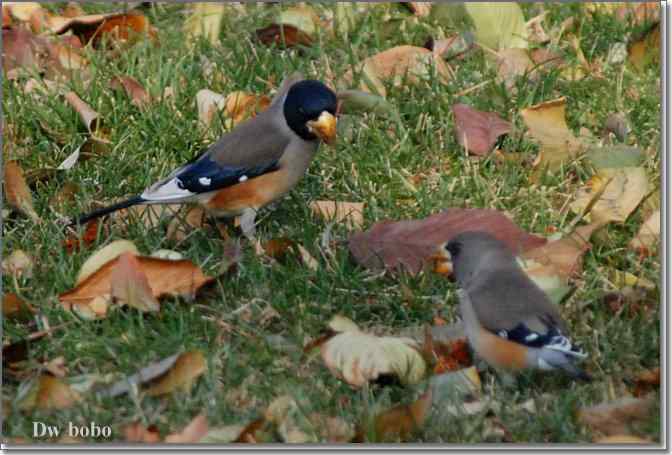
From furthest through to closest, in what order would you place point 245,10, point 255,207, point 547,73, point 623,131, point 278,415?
point 245,10, point 547,73, point 623,131, point 255,207, point 278,415

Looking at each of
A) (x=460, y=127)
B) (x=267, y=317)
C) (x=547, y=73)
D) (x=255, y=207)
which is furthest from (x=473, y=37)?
(x=267, y=317)

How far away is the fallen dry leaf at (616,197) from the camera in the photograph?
17.2 feet

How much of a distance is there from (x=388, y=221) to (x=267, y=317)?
2.47 feet

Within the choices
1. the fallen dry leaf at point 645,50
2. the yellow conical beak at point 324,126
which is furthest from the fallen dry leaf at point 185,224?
the fallen dry leaf at point 645,50

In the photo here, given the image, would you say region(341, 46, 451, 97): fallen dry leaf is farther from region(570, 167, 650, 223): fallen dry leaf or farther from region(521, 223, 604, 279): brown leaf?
region(521, 223, 604, 279): brown leaf

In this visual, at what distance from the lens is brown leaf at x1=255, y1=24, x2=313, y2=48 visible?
6785mm

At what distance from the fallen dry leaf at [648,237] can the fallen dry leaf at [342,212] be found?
110cm

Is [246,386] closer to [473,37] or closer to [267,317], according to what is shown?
[267,317]

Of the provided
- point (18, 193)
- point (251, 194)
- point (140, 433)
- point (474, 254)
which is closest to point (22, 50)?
point (18, 193)

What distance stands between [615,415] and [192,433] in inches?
52.9

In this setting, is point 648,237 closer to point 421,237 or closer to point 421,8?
point 421,237

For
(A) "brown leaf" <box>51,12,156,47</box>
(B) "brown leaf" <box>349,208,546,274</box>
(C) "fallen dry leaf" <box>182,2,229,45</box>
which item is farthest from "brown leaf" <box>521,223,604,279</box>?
(A) "brown leaf" <box>51,12,156,47</box>

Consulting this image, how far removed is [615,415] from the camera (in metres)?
4.18

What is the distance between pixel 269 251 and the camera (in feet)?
17.0
